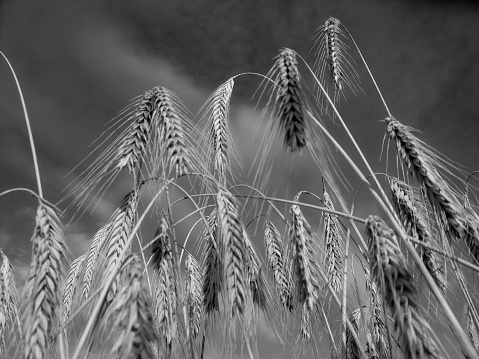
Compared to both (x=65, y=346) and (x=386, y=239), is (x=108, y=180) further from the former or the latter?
(x=386, y=239)

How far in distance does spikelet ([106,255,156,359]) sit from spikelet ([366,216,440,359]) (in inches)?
39.6

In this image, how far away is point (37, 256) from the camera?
1803 mm

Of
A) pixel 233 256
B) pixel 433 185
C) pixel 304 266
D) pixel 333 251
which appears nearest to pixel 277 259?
pixel 333 251

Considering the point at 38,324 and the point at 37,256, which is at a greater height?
the point at 37,256

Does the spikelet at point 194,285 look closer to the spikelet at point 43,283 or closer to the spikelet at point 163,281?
the spikelet at point 163,281

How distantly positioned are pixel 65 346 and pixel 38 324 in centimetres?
101

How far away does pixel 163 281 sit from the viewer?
297 centimetres

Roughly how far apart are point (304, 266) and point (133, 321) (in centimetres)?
142

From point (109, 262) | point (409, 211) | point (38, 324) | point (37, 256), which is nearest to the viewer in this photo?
point (38, 324)

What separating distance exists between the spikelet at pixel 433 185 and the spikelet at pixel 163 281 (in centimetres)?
152

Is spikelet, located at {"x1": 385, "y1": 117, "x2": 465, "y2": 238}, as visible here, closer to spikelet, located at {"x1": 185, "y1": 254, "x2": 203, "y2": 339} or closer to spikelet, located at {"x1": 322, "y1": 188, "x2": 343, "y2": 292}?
spikelet, located at {"x1": 322, "y1": 188, "x2": 343, "y2": 292}

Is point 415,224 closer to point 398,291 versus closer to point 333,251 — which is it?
point 333,251

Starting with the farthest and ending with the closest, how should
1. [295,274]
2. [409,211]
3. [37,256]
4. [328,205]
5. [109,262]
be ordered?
[328,205] < [409,211] < [295,274] < [109,262] < [37,256]

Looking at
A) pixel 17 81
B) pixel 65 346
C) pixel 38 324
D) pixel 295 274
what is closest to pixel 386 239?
pixel 295 274
